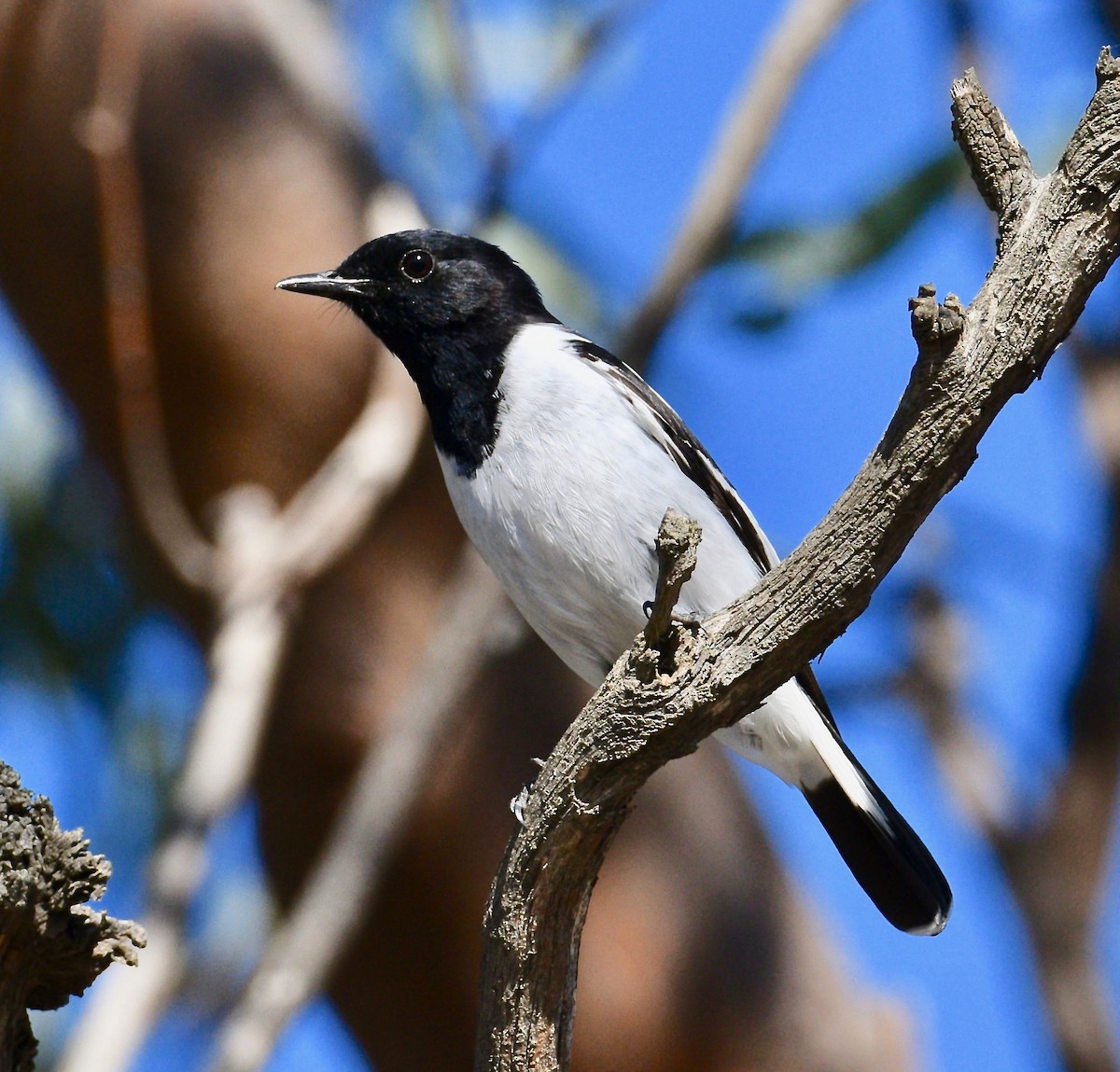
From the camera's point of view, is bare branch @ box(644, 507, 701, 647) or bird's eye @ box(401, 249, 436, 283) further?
bird's eye @ box(401, 249, 436, 283)

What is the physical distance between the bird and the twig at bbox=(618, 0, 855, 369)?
0.85 metres

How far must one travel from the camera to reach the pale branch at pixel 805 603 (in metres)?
1.80

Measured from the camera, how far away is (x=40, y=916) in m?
1.85

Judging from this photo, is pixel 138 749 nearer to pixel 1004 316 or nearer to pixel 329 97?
pixel 329 97

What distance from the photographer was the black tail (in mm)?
3104

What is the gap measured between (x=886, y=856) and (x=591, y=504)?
3.38 feet

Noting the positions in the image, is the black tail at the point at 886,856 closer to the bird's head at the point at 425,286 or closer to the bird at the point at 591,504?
the bird at the point at 591,504

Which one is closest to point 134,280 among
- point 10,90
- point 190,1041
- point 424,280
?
point 10,90

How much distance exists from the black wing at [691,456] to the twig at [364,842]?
0.76m

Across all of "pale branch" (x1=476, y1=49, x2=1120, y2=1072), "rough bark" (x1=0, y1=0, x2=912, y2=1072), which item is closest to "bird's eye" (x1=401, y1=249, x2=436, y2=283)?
"rough bark" (x1=0, y1=0, x2=912, y2=1072)

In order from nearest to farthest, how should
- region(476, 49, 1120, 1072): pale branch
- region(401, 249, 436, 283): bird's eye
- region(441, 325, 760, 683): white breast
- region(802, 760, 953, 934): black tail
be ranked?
region(476, 49, 1120, 1072): pale branch < region(441, 325, 760, 683): white breast < region(802, 760, 953, 934): black tail < region(401, 249, 436, 283): bird's eye

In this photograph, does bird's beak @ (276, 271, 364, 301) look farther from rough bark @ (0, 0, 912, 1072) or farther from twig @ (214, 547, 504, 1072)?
rough bark @ (0, 0, 912, 1072)

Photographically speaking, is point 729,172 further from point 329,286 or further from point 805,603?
point 805,603

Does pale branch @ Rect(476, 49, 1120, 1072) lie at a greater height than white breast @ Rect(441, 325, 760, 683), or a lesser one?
lesser
